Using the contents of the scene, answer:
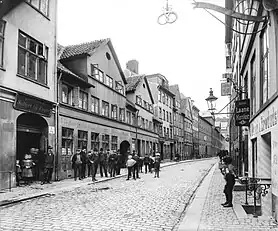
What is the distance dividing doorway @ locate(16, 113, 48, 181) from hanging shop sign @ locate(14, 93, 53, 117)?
37 centimetres

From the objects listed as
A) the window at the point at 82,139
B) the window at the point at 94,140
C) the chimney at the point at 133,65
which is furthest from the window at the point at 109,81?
the chimney at the point at 133,65

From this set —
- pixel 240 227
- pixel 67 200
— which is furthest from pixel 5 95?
pixel 240 227

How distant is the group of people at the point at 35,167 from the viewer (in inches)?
634

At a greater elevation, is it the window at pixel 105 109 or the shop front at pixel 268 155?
the window at pixel 105 109

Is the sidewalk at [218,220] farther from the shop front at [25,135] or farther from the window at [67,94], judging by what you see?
the window at [67,94]

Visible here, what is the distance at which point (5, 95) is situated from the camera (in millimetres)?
14586

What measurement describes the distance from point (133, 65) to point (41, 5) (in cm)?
3372

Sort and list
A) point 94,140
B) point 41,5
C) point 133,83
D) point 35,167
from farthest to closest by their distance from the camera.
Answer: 1. point 133,83
2. point 94,140
3. point 41,5
4. point 35,167

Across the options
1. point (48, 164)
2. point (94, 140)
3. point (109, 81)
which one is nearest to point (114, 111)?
point (109, 81)

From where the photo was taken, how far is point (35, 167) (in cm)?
1738

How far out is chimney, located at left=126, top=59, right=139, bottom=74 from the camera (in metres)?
51.3

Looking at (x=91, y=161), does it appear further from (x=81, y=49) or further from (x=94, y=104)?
(x=81, y=49)

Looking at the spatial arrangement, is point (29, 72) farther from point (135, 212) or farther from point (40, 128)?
point (135, 212)

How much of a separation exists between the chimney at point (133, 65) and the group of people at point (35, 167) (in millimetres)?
34818
